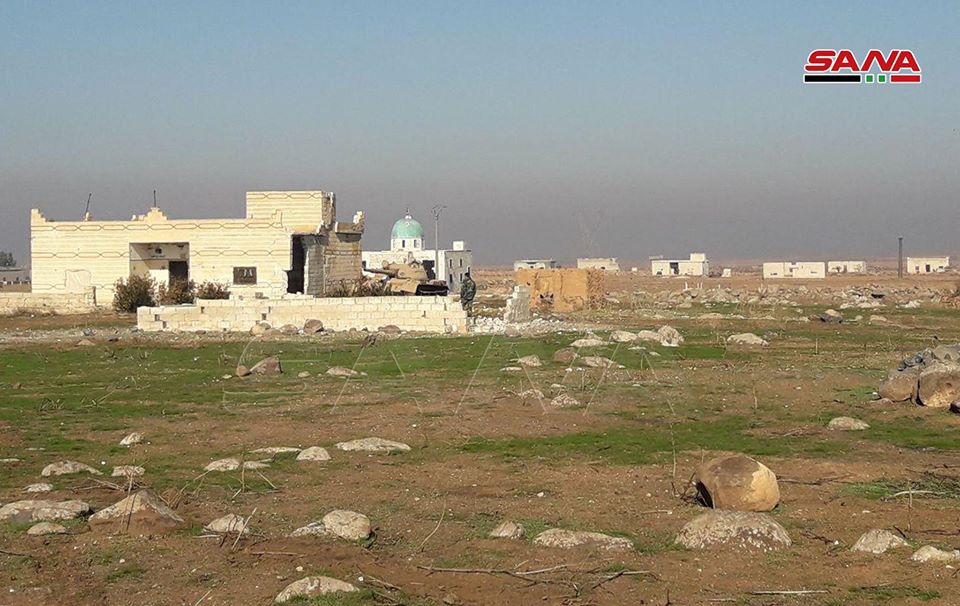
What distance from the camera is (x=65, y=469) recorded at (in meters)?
9.90

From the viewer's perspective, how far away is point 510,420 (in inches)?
520

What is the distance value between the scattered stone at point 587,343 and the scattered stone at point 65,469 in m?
12.4

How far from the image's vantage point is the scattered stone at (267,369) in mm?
18266

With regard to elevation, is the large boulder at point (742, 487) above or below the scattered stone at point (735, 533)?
above

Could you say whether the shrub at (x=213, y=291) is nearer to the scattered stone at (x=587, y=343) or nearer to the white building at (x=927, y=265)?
the scattered stone at (x=587, y=343)

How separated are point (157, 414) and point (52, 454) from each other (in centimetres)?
298

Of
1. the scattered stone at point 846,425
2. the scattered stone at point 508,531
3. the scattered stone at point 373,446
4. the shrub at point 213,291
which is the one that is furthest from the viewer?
the shrub at point 213,291

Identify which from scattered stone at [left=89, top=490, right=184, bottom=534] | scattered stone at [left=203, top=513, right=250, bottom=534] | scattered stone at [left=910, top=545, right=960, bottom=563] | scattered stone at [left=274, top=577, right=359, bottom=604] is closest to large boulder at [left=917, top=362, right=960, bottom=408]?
scattered stone at [left=910, top=545, right=960, bottom=563]

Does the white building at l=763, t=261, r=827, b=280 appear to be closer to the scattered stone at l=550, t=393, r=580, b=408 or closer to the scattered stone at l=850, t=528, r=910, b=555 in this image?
the scattered stone at l=550, t=393, r=580, b=408

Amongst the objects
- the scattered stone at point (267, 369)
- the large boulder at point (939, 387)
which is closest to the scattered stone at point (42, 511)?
the scattered stone at point (267, 369)

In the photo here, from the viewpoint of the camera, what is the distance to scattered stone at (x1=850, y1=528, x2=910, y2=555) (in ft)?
22.8

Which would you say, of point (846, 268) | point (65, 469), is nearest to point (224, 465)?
point (65, 469)

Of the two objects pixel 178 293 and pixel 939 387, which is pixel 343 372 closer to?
pixel 939 387

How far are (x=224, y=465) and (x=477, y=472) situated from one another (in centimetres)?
252
